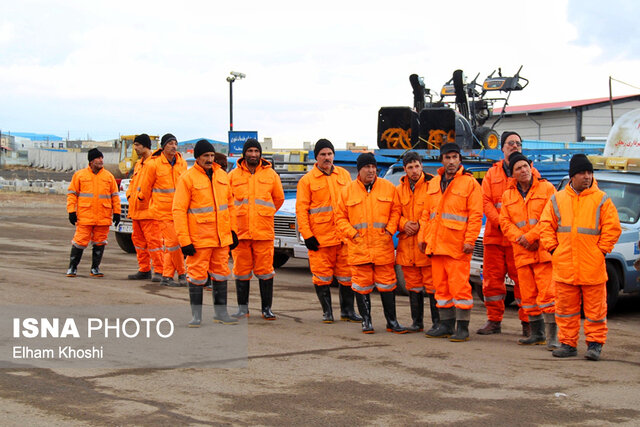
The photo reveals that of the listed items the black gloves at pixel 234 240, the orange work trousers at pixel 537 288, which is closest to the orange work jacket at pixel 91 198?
the black gloves at pixel 234 240

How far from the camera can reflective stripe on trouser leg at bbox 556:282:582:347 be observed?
295 inches

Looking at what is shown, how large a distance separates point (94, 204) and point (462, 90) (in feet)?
30.4

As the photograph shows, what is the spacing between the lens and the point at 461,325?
27.2 ft

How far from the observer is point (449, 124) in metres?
13.8

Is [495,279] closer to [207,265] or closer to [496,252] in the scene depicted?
[496,252]

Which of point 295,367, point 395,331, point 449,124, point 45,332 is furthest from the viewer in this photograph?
point 449,124

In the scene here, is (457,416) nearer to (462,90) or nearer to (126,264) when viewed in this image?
(126,264)

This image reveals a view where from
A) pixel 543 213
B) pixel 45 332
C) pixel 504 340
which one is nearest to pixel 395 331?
pixel 504 340

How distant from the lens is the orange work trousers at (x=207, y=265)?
28.7ft

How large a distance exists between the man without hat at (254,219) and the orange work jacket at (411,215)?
1.48 m

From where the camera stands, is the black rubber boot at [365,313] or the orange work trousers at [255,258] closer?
the black rubber boot at [365,313]

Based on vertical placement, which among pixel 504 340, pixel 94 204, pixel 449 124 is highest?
pixel 449 124

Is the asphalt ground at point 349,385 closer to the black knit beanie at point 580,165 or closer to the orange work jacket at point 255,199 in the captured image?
the orange work jacket at point 255,199

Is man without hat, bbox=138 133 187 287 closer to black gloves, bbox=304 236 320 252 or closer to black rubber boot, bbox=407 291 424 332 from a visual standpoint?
black gloves, bbox=304 236 320 252
